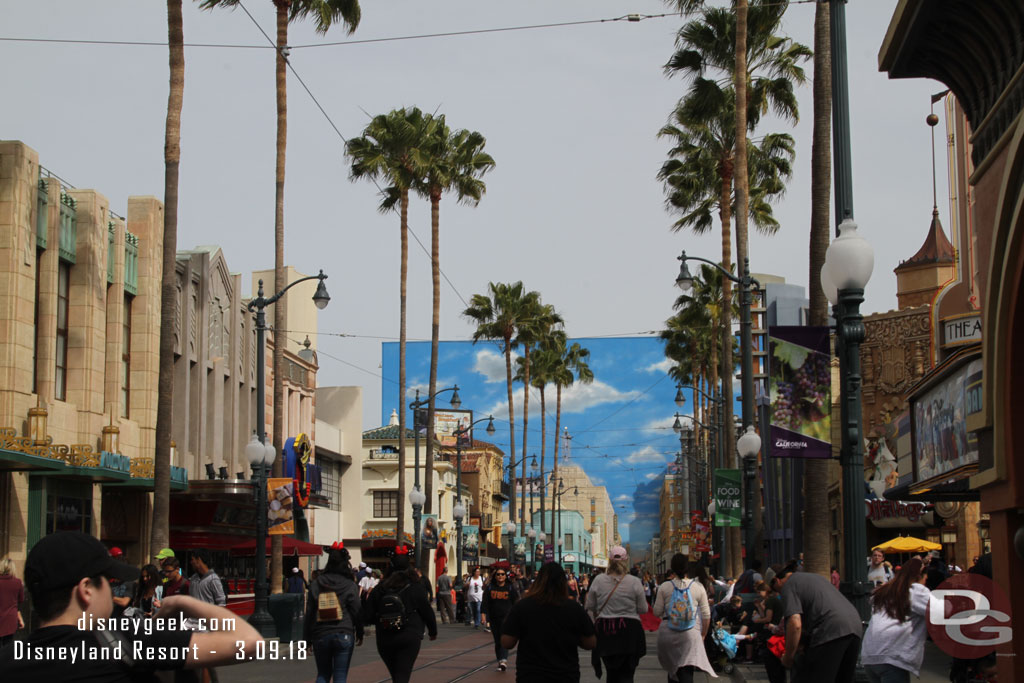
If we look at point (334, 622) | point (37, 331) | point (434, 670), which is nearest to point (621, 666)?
point (334, 622)

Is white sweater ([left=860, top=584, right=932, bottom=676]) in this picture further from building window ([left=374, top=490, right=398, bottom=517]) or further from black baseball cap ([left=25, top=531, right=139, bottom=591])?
building window ([left=374, top=490, right=398, bottom=517])

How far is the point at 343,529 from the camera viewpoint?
6203cm

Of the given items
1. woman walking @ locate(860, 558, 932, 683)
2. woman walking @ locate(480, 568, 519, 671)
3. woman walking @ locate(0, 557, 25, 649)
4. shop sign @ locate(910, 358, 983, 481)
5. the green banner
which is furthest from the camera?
the green banner

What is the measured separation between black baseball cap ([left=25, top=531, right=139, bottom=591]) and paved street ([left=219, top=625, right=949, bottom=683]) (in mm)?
14126

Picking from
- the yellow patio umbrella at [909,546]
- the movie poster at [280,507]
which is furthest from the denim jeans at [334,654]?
the yellow patio umbrella at [909,546]

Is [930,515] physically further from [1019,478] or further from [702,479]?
[702,479]

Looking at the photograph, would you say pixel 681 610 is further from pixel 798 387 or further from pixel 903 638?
pixel 903 638

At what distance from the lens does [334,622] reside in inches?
462

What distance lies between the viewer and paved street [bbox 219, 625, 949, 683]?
18219 millimetres

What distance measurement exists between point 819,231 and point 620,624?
766 cm

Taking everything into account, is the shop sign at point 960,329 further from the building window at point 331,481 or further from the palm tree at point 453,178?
the building window at point 331,481

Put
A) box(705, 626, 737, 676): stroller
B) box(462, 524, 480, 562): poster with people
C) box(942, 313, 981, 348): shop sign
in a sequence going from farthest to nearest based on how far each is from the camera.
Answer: box(462, 524, 480, 562): poster with people < box(942, 313, 981, 348): shop sign < box(705, 626, 737, 676): stroller

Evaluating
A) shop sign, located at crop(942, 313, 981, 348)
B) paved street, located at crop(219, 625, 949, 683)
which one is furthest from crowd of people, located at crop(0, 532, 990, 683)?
shop sign, located at crop(942, 313, 981, 348)

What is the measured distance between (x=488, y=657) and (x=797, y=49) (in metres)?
18.0
